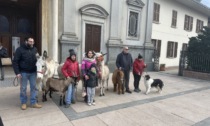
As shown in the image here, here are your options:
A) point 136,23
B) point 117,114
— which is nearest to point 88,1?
point 136,23

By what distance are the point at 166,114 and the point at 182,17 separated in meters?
17.0

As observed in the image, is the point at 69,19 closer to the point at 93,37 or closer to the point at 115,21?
the point at 93,37

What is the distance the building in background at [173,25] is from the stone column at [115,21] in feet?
17.0

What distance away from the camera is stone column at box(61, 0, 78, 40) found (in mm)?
9969

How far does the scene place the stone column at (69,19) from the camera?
32.7 ft

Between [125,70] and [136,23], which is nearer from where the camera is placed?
[125,70]

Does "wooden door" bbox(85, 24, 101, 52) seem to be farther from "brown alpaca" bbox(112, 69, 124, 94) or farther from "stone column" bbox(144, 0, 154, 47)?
"brown alpaca" bbox(112, 69, 124, 94)

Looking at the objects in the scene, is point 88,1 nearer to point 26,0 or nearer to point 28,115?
point 26,0

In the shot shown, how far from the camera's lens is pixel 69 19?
33.2ft

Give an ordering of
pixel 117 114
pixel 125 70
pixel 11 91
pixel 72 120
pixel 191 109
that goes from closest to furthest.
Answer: pixel 72 120
pixel 117 114
pixel 191 109
pixel 11 91
pixel 125 70

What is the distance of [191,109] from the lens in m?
5.84

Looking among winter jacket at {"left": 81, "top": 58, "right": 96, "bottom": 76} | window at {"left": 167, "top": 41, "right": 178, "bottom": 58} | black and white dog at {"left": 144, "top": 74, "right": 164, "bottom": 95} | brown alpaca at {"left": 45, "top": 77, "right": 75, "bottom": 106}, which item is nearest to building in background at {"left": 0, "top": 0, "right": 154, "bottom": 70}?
brown alpaca at {"left": 45, "top": 77, "right": 75, "bottom": 106}

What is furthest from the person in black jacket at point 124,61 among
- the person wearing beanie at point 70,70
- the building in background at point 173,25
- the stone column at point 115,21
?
the building in background at point 173,25

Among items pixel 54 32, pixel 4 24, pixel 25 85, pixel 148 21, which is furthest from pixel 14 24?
pixel 148 21
